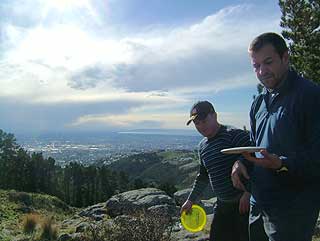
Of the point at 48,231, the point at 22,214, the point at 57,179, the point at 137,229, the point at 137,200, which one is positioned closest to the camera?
the point at 137,229

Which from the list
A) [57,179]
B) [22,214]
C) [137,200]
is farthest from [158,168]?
[137,200]

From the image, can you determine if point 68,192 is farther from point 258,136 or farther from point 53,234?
point 258,136

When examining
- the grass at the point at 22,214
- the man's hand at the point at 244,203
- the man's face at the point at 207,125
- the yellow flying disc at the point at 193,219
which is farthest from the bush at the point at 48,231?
the man's hand at the point at 244,203

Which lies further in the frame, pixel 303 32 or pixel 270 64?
pixel 303 32

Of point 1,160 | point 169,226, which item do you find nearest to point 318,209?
point 169,226

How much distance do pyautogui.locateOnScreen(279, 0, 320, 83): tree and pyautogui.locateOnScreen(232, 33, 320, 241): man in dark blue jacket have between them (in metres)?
10.4

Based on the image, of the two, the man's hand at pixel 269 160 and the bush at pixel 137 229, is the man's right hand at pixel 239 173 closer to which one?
the man's hand at pixel 269 160

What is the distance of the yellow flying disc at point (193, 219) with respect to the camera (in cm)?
405

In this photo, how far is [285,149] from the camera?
2.16 metres

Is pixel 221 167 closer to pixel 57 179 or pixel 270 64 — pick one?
pixel 270 64

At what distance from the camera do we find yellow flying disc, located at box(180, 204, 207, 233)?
405 centimetres

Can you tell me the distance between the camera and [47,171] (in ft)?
178

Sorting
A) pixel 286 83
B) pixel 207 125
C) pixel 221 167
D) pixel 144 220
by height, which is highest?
pixel 286 83

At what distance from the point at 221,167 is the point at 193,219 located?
69cm
